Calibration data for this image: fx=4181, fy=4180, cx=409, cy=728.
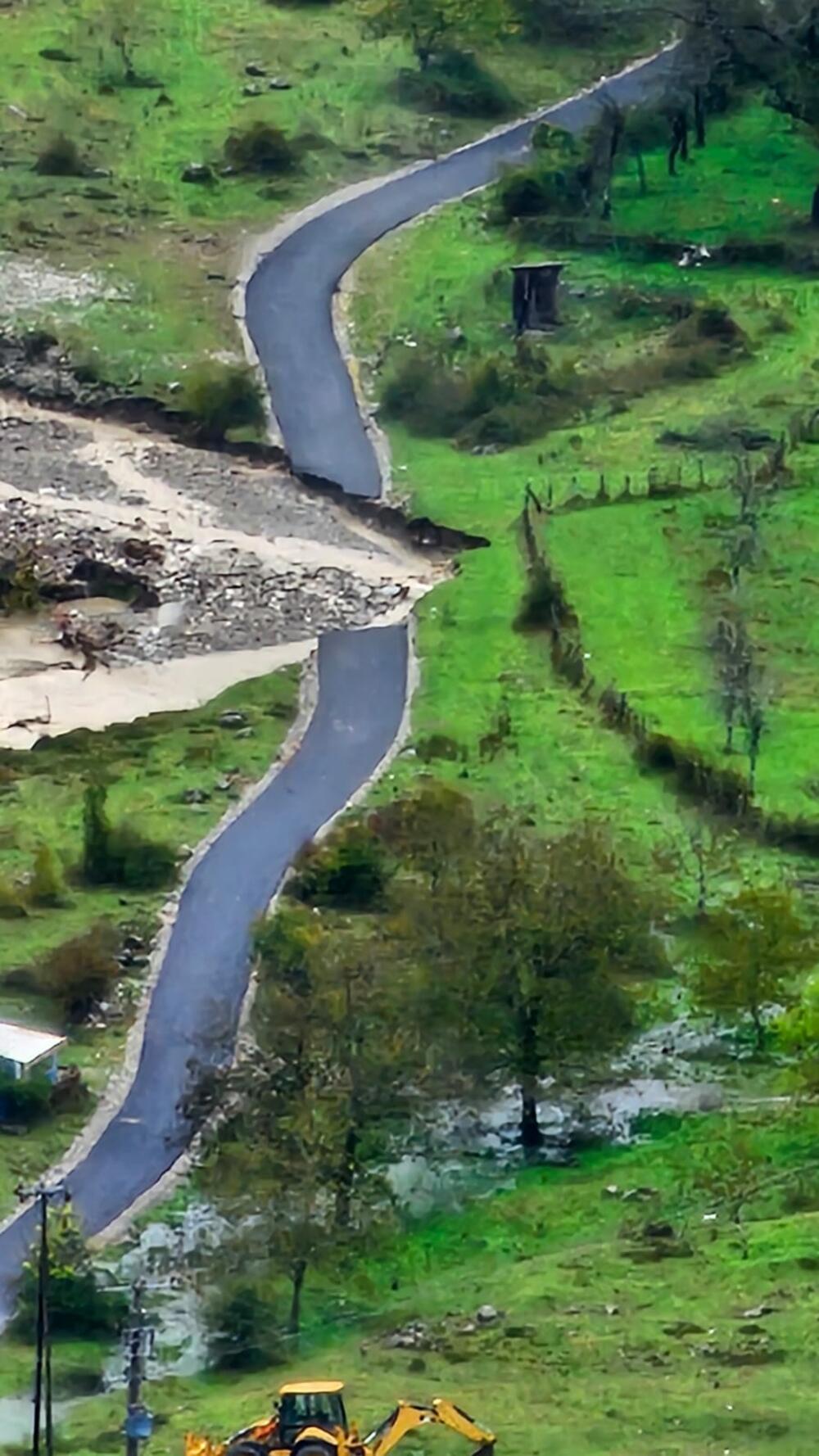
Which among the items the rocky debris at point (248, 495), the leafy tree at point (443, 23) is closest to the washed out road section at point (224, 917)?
the rocky debris at point (248, 495)

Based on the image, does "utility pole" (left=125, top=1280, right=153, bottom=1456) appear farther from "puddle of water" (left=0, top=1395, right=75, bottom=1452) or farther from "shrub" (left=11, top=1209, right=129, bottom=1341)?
"shrub" (left=11, top=1209, right=129, bottom=1341)

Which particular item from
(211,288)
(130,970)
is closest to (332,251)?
(211,288)

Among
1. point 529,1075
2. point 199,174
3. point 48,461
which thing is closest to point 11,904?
point 529,1075

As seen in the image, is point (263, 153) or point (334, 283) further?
point (263, 153)

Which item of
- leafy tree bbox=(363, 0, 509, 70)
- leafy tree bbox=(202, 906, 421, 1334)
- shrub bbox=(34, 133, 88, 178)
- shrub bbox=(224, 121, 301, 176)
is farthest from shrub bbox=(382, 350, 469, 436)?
leafy tree bbox=(202, 906, 421, 1334)

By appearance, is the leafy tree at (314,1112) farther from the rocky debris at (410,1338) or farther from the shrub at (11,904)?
the shrub at (11,904)

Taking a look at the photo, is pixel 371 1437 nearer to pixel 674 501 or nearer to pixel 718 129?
pixel 674 501

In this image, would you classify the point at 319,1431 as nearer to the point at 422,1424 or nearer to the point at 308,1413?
the point at 308,1413
